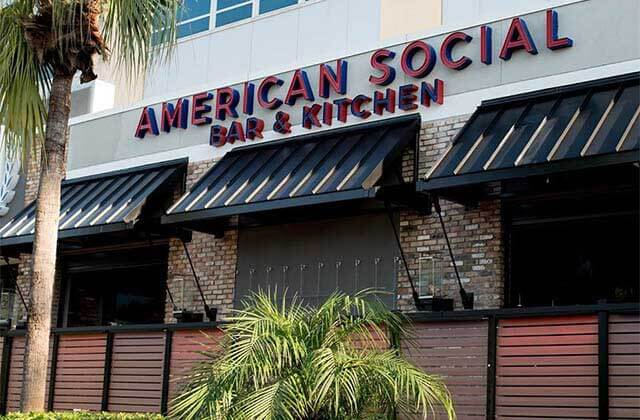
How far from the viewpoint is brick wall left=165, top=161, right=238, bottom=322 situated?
15.9 m

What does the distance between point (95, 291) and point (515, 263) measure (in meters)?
8.53

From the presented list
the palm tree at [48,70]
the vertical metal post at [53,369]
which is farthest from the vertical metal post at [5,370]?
the palm tree at [48,70]

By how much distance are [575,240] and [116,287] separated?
28.7 ft

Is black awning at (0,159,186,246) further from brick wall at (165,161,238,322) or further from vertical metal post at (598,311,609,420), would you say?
vertical metal post at (598,311,609,420)

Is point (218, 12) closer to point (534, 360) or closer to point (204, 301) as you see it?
point (204, 301)

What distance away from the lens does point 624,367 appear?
10.5 metres

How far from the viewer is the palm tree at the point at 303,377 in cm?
966

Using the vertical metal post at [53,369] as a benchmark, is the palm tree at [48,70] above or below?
above

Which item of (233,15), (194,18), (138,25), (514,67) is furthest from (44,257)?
(194,18)

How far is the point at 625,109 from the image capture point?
11.6 m

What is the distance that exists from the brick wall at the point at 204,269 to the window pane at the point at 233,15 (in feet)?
10.9

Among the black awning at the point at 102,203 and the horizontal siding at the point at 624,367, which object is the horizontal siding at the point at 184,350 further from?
the horizontal siding at the point at 624,367

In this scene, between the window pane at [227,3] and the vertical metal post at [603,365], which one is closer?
the vertical metal post at [603,365]

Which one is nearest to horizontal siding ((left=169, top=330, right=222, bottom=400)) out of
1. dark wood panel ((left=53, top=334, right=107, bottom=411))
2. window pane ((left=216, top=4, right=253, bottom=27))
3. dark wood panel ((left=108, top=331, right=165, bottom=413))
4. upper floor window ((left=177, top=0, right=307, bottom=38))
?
dark wood panel ((left=108, top=331, right=165, bottom=413))
